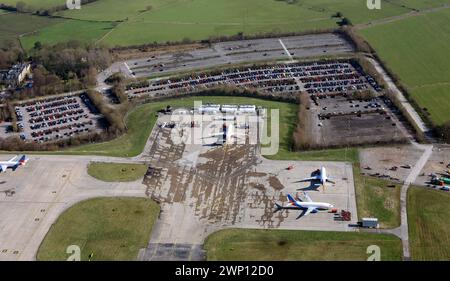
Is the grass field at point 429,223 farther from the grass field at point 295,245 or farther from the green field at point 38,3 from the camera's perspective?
the green field at point 38,3

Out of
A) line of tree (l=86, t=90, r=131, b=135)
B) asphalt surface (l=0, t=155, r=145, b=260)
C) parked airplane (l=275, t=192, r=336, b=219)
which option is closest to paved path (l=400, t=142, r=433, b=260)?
parked airplane (l=275, t=192, r=336, b=219)

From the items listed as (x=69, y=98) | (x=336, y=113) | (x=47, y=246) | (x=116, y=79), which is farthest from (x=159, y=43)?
(x=47, y=246)

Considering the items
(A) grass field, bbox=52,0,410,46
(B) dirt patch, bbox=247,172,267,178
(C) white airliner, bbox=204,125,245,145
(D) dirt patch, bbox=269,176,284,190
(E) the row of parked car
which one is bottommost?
(D) dirt patch, bbox=269,176,284,190

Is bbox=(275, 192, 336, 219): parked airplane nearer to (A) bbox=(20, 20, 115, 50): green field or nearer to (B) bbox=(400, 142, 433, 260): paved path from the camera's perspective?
(B) bbox=(400, 142, 433, 260): paved path

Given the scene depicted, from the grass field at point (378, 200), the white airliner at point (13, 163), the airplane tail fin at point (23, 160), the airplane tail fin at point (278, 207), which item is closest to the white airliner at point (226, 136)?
the airplane tail fin at point (278, 207)

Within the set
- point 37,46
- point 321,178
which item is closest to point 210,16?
point 37,46
